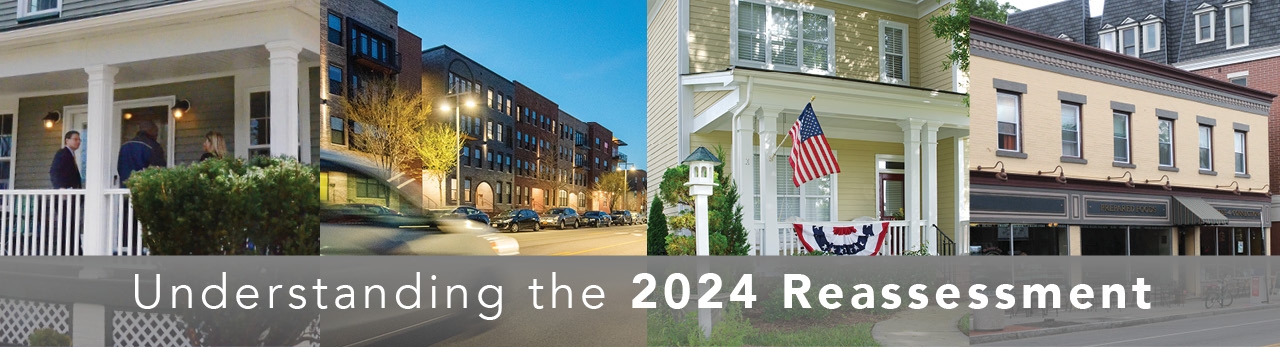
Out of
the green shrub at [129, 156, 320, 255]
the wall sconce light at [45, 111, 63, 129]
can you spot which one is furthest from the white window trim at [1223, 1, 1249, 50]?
the wall sconce light at [45, 111, 63, 129]

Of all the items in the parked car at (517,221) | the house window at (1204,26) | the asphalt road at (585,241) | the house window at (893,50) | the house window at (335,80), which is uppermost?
the house window at (893,50)

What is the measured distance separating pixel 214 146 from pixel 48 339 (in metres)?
2.30

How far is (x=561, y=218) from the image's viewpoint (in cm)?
444

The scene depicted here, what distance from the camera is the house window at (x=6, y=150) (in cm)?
673

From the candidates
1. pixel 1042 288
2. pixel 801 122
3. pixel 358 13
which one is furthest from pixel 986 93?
Answer: pixel 358 13

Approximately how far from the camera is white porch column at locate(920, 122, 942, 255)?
6664mm

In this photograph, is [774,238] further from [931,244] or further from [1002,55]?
[1002,55]

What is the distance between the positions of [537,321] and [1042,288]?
4388mm

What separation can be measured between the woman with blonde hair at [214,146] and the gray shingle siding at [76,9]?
125 cm

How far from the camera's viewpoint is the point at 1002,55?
420 centimetres

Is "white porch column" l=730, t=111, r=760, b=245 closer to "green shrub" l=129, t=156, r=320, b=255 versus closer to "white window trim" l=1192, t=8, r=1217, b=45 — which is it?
"white window trim" l=1192, t=8, r=1217, b=45

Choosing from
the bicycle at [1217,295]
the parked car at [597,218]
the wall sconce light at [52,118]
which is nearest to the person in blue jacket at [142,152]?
the wall sconce light at [52,118]

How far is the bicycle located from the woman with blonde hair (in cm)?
800

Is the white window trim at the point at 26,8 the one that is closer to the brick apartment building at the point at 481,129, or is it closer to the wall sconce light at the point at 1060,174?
the brick apartment building at the point at 481,129
